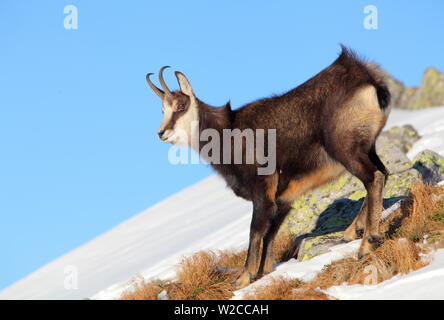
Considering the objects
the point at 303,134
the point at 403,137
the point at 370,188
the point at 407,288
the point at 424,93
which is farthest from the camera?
the point at 424,93

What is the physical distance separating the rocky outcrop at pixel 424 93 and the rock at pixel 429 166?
32.6 m

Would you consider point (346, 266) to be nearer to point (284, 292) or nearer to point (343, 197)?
point (284, 292)

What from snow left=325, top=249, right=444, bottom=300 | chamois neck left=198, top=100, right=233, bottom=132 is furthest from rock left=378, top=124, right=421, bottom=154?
snow left=325, top=249, right=444, bottom=300

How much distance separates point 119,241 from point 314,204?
20.9 metres

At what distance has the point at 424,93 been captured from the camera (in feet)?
156

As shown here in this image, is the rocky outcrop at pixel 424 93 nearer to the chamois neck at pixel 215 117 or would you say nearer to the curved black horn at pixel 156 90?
the chamois neck at pixel 215 117

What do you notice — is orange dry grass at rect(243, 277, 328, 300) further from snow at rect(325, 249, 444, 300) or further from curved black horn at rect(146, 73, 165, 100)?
curved black horn at rect(146, 73, 165, 100)

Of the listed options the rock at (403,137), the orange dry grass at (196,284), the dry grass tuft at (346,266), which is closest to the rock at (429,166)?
the dry grass tuft at (346,266)

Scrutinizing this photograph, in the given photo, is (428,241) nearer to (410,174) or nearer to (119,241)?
(410,174)

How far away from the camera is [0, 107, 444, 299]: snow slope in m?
21.1

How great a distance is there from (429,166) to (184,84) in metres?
6.92

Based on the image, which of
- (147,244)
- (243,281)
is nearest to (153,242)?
(147,244)

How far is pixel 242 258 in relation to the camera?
9.53 meters
